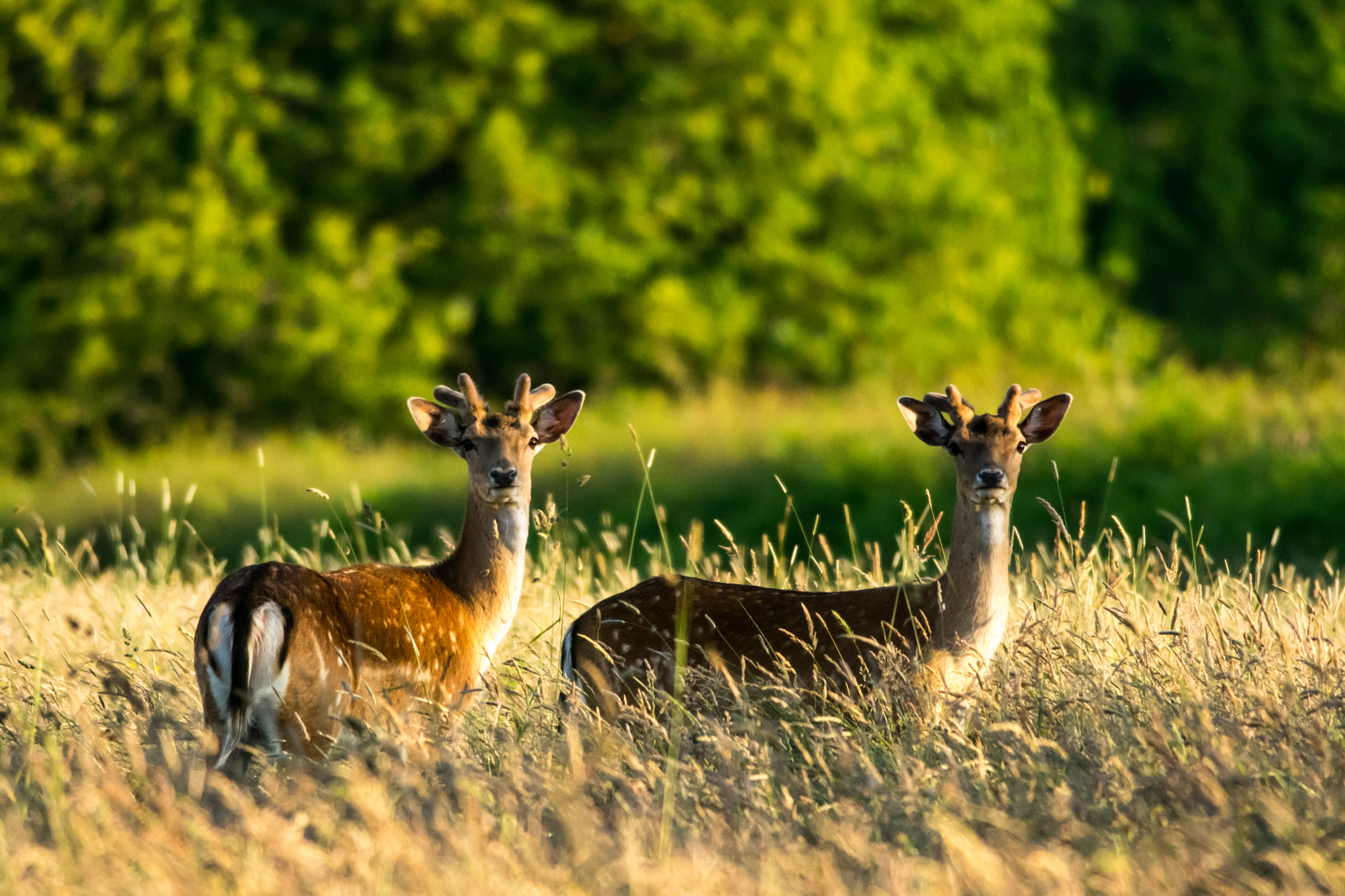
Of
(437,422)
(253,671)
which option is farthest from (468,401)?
(253,671)

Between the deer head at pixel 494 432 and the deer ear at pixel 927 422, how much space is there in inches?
44.2

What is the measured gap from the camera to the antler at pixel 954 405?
5090 mm

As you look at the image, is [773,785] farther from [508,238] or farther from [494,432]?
[508,238]

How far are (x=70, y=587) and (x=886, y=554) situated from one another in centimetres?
520

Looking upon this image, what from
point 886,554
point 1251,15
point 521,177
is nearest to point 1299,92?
point 1251,15

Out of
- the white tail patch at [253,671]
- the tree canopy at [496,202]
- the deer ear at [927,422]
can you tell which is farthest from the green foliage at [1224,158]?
the white tail patch at [253,671]

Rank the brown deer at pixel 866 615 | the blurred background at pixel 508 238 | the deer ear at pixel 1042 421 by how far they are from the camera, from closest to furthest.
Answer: the brown deer at pixel 866 615, the deer ear at pixel 1042 421, the blurred background at pixel 508 238

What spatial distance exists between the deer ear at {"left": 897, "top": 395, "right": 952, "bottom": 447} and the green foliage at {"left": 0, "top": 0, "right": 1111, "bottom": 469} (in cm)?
1209

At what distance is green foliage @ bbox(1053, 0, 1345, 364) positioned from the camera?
23.4 meters

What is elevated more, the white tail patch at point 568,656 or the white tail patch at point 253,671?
the white tail patch at point 253,671

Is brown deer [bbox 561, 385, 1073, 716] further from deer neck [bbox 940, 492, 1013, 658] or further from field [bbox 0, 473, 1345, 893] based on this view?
field [bbox 0, 473, 1345, 893]

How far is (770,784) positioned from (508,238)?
43.9 feet

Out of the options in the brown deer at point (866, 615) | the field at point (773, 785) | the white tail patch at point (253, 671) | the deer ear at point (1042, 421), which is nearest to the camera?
the field at point (773, 785)

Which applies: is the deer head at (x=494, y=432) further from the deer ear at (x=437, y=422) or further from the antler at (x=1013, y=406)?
the antler at (x=1013, y=406)
